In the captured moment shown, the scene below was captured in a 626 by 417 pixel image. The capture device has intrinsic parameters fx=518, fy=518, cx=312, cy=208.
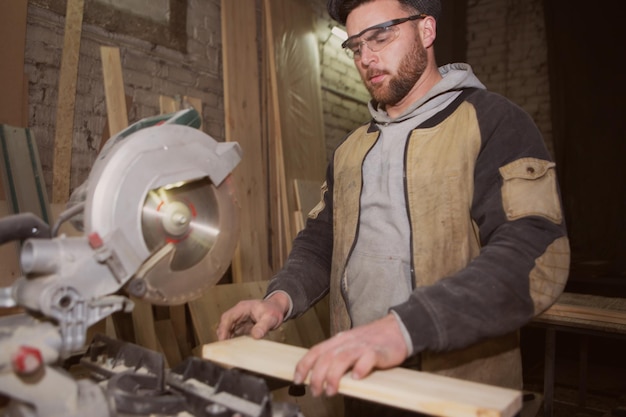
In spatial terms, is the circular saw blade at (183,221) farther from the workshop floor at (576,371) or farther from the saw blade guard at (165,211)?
the workshop floor at (576,371)

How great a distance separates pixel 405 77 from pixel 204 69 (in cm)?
220

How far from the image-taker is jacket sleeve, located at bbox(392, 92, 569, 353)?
→ 3.36ft

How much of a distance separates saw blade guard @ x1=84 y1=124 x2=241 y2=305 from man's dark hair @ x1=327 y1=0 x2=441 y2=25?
79cm

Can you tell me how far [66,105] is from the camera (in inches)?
102

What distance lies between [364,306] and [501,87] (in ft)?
14.8

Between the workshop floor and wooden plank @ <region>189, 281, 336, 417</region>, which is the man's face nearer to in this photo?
wooden plank @ <region>189, 281, 336, 417</region>

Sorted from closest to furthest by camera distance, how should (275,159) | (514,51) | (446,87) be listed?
(446,87)
(275,159)
(514,51)

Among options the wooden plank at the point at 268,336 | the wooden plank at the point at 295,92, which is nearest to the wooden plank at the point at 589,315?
the wooden plank at the point at 268,336

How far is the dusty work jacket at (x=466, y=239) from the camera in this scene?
1.05 metres

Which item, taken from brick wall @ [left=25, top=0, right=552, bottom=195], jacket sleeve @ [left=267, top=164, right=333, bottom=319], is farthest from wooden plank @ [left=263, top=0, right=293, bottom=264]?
jacket sleeve @ [left=267, top=164, right=333, bottom=319]

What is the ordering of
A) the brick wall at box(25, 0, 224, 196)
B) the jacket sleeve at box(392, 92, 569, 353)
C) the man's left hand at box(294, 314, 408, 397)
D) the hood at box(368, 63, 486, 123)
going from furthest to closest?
1. the brick wall at box(25, 0, 224, 196)
2. the hood at box(368, 63, 486, 123)
3. the jacket sleeve at box(392, 92, 569, 353)
4. the man's left hand at box(294, 314, 408, 397)

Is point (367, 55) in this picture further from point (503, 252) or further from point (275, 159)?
point (275, 159)

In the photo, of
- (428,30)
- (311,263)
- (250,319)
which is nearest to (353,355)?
(250,319)

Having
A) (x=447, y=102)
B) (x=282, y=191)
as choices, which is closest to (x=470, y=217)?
(x=447, y=102)
